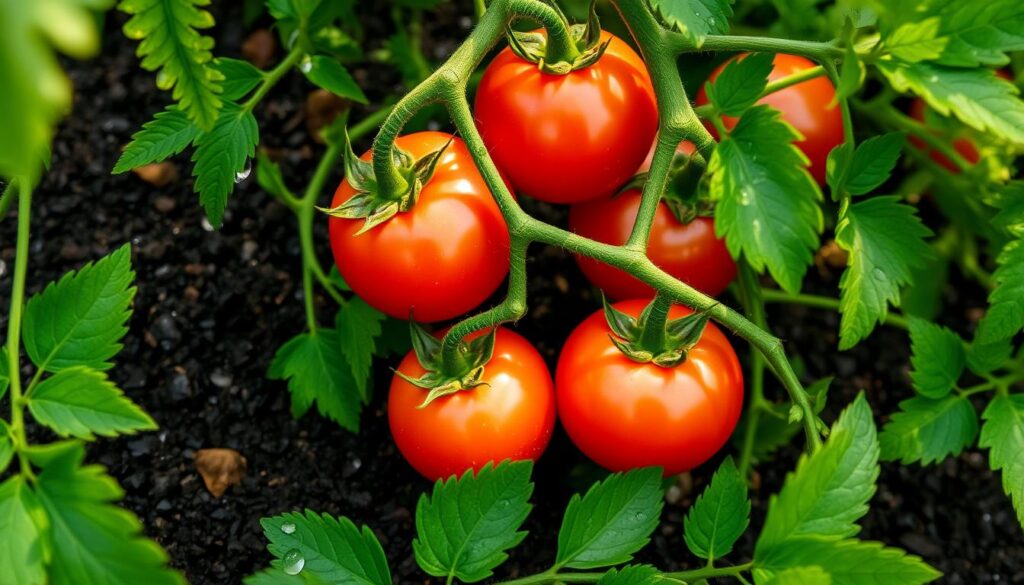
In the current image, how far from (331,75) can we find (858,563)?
75 cm

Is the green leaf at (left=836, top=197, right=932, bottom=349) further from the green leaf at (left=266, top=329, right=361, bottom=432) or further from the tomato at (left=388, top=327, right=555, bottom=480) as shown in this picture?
the green leaf at (left=266, top=329, right=361, bottom=432)

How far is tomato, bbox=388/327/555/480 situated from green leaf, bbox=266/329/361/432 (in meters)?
0.10

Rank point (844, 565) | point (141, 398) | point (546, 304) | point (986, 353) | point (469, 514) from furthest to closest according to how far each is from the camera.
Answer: point (546, 304) → point (141, 398) → point (986, 353) → point (469, 514) → point (844, 565)

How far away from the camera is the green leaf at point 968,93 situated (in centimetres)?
84

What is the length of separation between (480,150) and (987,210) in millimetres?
771

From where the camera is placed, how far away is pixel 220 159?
1032 mm

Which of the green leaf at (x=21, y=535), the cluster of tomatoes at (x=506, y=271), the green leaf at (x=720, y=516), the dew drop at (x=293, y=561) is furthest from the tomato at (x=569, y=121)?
the green leaf at (x=21, y=535)


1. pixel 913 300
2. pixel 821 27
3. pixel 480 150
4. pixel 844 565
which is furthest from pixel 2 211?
pixel 913 300

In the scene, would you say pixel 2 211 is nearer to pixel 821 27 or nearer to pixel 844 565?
pixel 844 565

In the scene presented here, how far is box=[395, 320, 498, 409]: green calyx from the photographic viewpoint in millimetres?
992

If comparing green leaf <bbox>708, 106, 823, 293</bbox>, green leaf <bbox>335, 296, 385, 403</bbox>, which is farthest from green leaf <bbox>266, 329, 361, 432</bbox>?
green leaf <bbox>708, 106, 823, 293</bbox>

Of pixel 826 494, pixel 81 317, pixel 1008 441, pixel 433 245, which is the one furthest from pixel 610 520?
pixel 81 317

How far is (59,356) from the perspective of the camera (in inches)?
34.8

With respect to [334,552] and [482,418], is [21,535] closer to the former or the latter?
[334,552]
